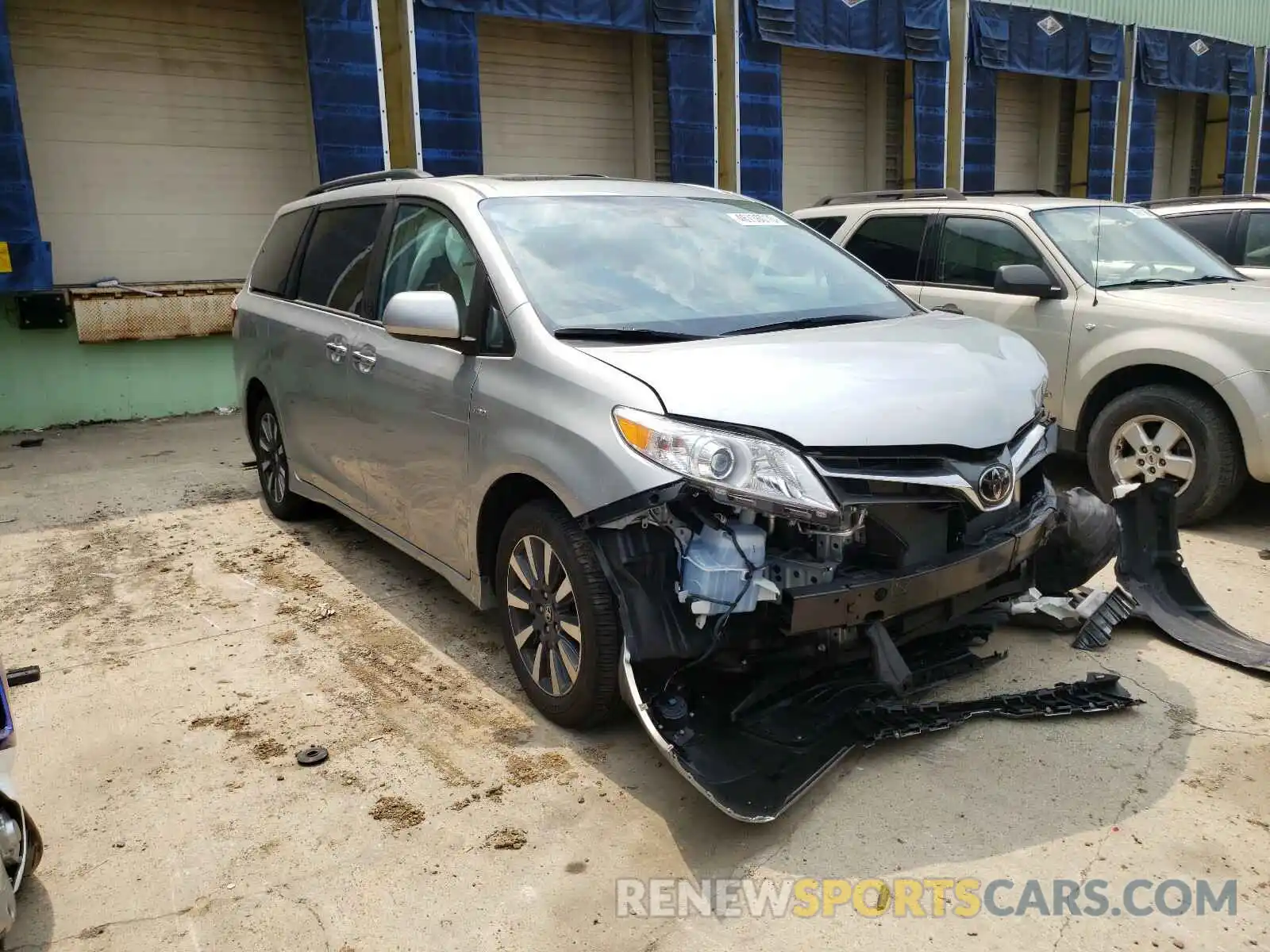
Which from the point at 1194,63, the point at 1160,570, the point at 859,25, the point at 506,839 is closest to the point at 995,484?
the point at 1160,570

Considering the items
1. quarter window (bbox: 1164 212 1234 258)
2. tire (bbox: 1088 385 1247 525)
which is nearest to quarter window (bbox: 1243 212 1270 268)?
quarter window (bbox: 1164 212 1234 258)

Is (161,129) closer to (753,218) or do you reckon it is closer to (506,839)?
(753,218)

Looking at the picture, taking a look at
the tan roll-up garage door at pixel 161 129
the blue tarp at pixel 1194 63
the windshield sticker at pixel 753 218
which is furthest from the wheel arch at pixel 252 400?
the blue tarp at pixel 1194 63

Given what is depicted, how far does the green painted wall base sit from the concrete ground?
17.1 ft

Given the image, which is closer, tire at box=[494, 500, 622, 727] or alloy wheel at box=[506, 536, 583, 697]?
tire at box=[494, 500, 622, 727]

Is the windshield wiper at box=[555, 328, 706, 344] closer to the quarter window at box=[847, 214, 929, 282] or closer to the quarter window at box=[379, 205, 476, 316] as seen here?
the quarter window at box=[379, 205, 476, 316]

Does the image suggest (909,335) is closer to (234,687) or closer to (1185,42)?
(234,687)

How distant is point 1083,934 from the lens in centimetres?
246

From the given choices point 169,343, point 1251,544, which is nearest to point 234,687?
point 1251,544

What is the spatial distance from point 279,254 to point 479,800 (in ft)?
12.3

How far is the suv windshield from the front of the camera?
3566 mm

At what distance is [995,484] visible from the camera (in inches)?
123

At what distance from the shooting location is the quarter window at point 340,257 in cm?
461

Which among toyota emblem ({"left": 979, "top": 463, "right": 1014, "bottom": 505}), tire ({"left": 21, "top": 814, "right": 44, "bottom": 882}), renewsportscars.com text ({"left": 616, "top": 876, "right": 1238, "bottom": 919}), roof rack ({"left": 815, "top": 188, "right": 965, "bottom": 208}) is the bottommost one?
renewsportscars.com text ({"left": 616, "top": 876, "right": 1238, "bottom": 919})
